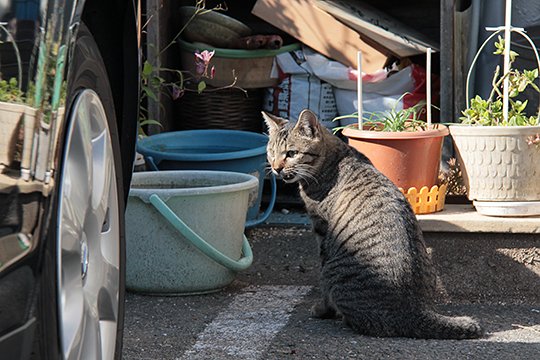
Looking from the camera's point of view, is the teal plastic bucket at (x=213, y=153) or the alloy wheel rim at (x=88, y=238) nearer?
the alloy wheel rim at (x=88, y=238)

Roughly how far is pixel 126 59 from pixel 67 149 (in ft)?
2.37

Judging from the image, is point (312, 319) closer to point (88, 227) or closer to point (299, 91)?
point (88, 227)

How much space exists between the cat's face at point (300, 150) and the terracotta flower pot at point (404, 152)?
0.30 meters

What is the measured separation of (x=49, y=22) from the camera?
1.85 meters

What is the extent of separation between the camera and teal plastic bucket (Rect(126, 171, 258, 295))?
405 centimetres

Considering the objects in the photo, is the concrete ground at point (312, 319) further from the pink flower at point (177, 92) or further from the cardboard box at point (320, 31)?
the cardboard box at point (320, 31)

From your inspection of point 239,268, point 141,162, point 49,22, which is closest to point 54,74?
point 49,22

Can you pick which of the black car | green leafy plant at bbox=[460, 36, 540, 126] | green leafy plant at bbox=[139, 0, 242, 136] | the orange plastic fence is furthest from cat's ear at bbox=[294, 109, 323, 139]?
the black car

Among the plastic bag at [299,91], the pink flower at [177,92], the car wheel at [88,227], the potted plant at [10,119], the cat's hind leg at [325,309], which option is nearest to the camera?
the potted plant at [10,119]

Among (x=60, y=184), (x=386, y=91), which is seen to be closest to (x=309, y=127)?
(x=386, y=91)

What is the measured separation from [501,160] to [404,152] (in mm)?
412

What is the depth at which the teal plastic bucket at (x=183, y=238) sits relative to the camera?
4.05 metres

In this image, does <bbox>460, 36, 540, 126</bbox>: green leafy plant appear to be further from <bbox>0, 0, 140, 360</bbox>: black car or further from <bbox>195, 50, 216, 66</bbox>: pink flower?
<bbox>0, 0, 140, 360</bbox>: black car

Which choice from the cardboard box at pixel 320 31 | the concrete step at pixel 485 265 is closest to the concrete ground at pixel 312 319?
the concrete step at pixel 485 265
